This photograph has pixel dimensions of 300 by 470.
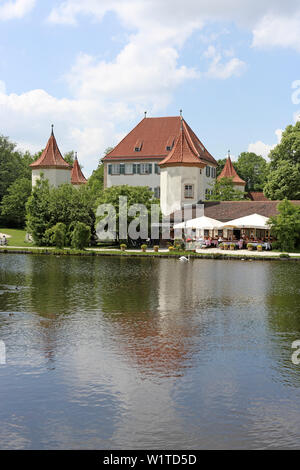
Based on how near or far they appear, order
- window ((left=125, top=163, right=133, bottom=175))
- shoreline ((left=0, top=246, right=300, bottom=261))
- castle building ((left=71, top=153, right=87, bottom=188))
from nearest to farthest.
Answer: shoreline ((left=0, top=246, right=300, bottom=261)) → window ((left=125, top=163, right=133, bottom=175)) → castle building ((left=71, top=153, right=87, bottom=188))

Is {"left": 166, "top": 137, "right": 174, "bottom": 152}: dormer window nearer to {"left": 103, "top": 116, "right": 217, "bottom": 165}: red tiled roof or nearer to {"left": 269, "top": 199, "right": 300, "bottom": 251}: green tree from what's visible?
{"left": 103, "top": 116, "right": 217, "bottom": 165}: red tiled roof

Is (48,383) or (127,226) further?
(127,226)

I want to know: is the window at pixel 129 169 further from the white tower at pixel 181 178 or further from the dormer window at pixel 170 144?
the white tower at pixel 181 178

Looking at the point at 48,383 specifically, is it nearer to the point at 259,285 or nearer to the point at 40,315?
the point at 40,315

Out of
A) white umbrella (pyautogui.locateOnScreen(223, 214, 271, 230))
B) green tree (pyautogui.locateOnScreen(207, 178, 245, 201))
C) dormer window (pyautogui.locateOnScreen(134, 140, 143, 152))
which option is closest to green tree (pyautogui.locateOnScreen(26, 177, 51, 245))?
white umbrella (pyautogui.locateOnScreen(223, 214, 271, 230))

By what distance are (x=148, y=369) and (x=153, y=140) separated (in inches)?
2454

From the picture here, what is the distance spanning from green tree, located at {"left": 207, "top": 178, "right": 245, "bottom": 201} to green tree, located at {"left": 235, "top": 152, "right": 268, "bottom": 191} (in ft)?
108

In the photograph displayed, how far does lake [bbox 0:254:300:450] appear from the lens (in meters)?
8.84

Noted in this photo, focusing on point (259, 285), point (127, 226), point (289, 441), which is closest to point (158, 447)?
point (289, 441)

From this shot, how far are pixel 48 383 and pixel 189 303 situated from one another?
10578 millimetres

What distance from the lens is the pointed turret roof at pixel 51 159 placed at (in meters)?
68.3

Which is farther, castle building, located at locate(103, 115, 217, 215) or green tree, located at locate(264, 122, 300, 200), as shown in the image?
castle building, located at locate(103, 115, 217, 215)

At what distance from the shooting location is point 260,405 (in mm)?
10000
